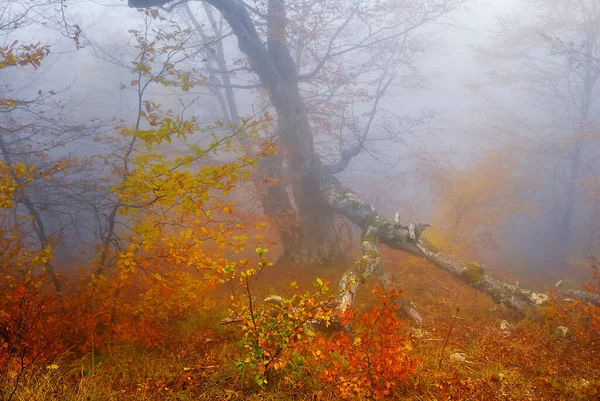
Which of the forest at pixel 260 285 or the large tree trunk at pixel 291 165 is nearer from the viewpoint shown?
the forest at pixel 260 285

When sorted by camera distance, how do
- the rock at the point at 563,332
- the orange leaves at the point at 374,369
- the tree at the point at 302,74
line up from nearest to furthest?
1. the orange leaves at the point at 374,369
2. the rock at the point at 563,332
3. the tree at the point at 302,74

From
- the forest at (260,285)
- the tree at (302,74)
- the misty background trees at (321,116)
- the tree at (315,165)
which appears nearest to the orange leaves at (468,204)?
the misty background trees at (321,116)

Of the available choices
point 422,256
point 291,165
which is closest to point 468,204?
point 422,256

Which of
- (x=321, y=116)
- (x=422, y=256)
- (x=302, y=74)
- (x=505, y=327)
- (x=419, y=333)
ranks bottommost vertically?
(x=505, y=327)

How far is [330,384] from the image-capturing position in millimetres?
3014

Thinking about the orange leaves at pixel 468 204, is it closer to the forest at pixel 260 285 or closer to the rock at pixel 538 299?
the forest at pixel 260 285

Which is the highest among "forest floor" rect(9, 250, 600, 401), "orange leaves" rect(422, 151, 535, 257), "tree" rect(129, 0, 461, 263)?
"tree" rect(129, 0, 461, 263)

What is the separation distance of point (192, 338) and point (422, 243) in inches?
218

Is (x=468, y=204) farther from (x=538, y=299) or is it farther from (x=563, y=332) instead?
(x=563, y=332)

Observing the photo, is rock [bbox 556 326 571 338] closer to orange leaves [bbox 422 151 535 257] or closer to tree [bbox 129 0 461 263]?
tree [bbox 129 0 461 263]

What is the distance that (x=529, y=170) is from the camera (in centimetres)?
2252

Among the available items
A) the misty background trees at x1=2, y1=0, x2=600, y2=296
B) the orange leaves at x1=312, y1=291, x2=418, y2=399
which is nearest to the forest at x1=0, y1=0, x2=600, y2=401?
the orange leaves at x1=312, y1=291, x2=418, y2=399

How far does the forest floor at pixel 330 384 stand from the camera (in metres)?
2.95

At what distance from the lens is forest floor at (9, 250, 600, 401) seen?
2.95 meters
